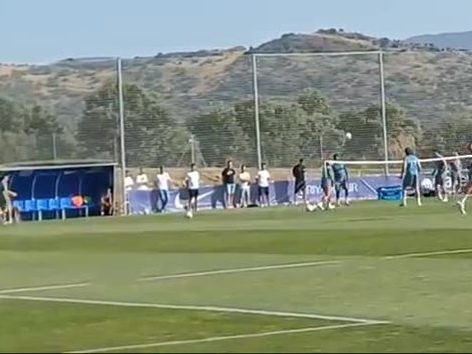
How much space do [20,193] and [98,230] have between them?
1423 cm

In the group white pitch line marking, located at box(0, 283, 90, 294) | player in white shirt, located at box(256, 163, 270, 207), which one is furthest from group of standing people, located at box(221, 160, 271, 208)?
white pitch line marking, located at box(0, 283, 90, 294)

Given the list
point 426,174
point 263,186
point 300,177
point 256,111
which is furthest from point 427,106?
point 300,177

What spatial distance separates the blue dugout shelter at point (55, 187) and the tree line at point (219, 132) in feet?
6.13

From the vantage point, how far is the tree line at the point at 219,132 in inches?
2080

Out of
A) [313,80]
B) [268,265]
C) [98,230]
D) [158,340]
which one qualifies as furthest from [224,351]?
[313,80]

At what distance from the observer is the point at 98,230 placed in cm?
3528

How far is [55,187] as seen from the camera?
1941 inches

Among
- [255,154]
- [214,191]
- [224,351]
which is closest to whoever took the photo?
[224,351]

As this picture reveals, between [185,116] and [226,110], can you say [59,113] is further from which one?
A: [226,110]

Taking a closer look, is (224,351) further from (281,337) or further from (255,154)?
(255,154)

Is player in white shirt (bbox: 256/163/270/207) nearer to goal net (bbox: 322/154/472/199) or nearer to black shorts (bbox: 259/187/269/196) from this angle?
black shorts (bbox: 259/187/269/196)

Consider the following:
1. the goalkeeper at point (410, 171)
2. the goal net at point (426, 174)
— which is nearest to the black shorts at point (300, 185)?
the goal net at point (426, 174)

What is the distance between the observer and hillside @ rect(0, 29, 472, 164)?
54188mm

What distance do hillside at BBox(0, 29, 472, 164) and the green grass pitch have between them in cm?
2374
